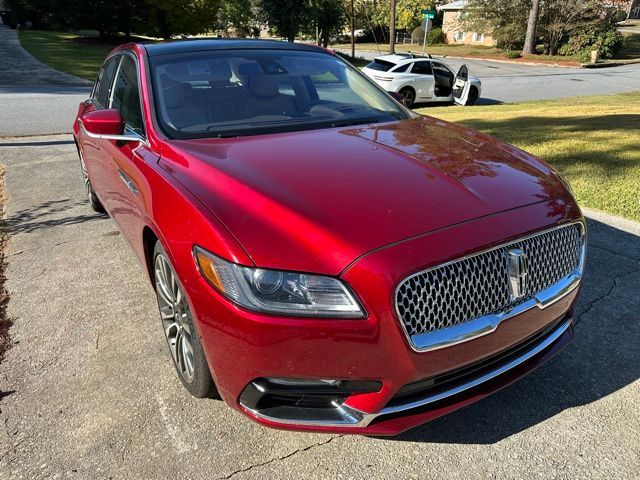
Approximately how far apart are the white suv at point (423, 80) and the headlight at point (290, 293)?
14.4 metres

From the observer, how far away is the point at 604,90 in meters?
20.9

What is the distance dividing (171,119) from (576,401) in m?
2.69

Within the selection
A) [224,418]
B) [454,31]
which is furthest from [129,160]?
[454,31]

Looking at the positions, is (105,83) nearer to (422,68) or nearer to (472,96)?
(422,68)

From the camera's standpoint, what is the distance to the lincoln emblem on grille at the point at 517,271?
6.88 ft

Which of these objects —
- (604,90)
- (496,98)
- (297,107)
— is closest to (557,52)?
(604,90)

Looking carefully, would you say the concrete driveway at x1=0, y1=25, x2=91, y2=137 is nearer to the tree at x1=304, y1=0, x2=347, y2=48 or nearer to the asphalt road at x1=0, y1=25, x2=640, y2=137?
the asphalt road at x1=0, y1=25, x2=640, y2=137

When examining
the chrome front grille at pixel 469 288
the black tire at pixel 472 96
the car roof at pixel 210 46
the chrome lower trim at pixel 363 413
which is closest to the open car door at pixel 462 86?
the black tire at pixel 472 96

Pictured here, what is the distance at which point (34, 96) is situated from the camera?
15.3 metres

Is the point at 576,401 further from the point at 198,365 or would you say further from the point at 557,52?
the point at 557,52

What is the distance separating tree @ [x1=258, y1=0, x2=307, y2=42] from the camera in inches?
1361

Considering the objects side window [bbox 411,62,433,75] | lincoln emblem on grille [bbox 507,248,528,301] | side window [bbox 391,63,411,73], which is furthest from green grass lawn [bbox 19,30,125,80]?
lincoln emblem on grille [bbox 507,248,528,301]

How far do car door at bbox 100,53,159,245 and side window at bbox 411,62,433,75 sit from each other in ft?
45.0

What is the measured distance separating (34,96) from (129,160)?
14829mm
